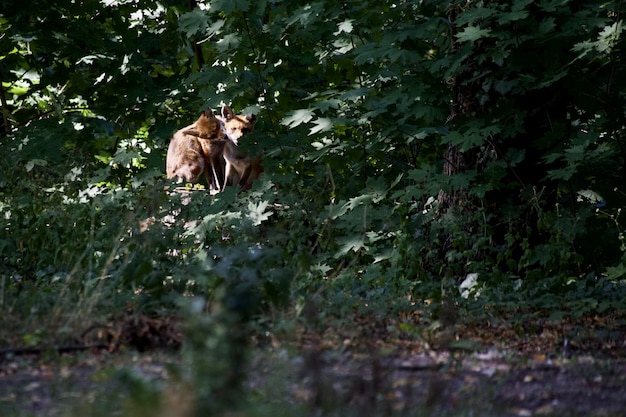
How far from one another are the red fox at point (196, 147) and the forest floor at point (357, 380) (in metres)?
6.41

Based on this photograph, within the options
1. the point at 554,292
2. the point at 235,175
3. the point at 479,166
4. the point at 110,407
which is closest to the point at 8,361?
the point at 110,407

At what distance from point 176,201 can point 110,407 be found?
20.0 feet

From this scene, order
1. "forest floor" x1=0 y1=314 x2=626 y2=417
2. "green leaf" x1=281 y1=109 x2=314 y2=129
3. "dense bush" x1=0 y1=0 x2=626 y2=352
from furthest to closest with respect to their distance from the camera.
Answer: "green leaf" x1=281 y1=109 x2=314 y2=129 → "dense bush" x1=0 y1=0 x2=626 y2=352 → "forest floor" x1=0 y1=314 x2=626 y2=417

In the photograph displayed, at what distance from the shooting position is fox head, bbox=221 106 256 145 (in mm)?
11820

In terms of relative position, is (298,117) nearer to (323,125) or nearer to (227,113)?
(323,125)

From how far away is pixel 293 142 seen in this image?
1090 centimetres

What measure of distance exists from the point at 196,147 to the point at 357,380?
26.4ft

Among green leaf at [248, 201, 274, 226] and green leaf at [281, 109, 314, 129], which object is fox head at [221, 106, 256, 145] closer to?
green leaf at [281, 109, 314, 129]

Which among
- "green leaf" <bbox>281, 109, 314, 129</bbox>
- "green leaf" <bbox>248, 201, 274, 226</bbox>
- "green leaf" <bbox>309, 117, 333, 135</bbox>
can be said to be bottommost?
"green leaf" <bbox>248, 201, 274, 226</bbox>

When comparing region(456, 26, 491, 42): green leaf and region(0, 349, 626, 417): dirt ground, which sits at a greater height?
region(456, 26, 491, 42): green leaf

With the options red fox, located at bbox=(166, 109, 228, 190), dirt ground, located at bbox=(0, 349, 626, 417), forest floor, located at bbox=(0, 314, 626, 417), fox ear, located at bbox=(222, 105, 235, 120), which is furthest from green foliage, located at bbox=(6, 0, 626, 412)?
dirt ground, located at bbox=(0, 349, 626, 417)

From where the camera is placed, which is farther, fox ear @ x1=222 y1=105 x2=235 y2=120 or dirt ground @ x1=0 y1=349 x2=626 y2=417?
fox ear @ x1=222 y1=105 x2=235 y2=120

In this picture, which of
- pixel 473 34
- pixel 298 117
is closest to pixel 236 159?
pixel 298 117

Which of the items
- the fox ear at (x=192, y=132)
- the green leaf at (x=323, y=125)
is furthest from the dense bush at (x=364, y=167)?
the fox ear at (x=192, y=132)
